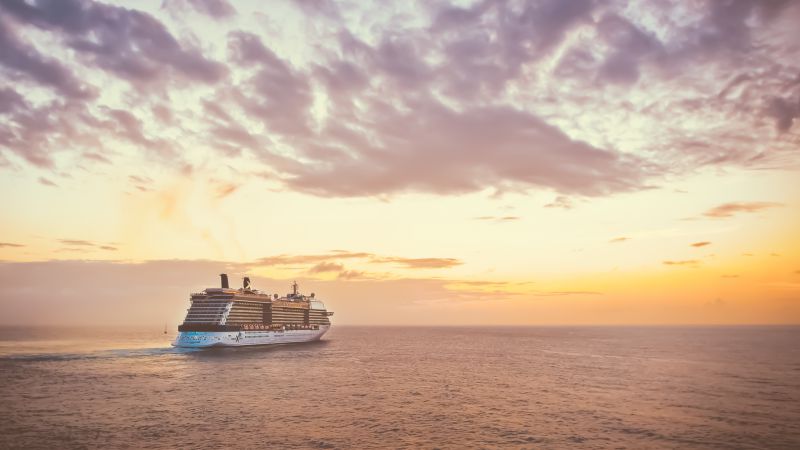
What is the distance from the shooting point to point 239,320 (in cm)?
12044

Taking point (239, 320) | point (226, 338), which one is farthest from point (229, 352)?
point (239, 320)

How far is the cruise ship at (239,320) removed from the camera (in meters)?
112

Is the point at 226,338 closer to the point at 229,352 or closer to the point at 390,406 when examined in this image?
the point at 229,352

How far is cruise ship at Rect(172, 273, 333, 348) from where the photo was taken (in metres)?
112

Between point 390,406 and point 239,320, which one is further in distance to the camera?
point 239,320

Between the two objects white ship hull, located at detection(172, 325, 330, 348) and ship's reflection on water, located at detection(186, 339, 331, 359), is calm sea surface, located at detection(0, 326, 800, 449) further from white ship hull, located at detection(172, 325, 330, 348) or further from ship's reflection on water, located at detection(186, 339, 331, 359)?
white ship hull, located at detection(172, 325, 330, 348)

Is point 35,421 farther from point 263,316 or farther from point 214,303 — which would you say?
point 263,316

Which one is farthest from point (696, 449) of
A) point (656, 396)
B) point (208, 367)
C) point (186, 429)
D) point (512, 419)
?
point (208, 367)

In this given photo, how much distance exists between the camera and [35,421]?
43375 millimetres

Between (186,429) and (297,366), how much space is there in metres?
47.2

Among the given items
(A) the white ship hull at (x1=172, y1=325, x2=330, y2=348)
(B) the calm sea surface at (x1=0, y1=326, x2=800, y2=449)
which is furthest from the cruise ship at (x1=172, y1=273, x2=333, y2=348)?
(B) the calm sea surface at (x1=0, y1=326, x2=800, y2=449)

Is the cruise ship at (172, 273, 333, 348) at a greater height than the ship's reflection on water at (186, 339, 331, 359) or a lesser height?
greater

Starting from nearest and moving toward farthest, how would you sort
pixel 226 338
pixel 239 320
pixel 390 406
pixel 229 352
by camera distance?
1. pixel 390 406
2. pixel 229 352
3. pixel 226 338
4. pixel 239 320

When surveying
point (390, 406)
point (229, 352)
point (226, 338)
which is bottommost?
point (229, 352)
